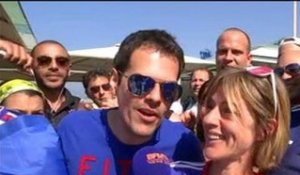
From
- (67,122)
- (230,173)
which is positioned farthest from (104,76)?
(230,173)

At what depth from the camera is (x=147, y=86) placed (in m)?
2.10

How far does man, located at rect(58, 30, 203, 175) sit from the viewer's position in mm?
2117

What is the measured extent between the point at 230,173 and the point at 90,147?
555mm

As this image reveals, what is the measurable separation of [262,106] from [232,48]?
7.54ft

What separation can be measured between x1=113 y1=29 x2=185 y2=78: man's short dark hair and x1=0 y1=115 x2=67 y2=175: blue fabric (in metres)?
0.40

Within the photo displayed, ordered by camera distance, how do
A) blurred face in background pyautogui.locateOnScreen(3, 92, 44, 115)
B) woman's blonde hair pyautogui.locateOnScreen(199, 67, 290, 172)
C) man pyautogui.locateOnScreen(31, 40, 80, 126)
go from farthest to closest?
man pyautogui.locateOnScreen(31, 40, 80, 126)
blurred face in background pyautogui.locateOnScreen(3, 92, 44, 115)
woman's blonde hair pyautogui.locateOnScreen(199, 67, 290, 172)

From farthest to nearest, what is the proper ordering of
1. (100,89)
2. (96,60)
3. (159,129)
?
(96,60) < (100,89) < (159,129)

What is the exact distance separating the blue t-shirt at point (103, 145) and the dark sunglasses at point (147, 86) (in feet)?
0.66

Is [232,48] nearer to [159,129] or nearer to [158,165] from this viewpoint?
[159,129]

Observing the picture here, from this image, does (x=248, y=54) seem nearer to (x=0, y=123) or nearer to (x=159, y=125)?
(x=159, y=125)

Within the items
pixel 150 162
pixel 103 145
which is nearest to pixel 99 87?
pixel 103 145

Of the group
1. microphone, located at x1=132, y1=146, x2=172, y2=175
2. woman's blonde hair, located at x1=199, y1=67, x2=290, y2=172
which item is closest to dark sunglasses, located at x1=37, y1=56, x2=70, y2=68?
microphone, located at x1=132, y1=146, x2=172, y2=175

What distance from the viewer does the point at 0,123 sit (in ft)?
7.09

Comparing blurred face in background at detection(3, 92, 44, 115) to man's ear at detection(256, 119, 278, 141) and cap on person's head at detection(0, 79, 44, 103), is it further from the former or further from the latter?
man's ear at detection(256, 119, 278, 141)
